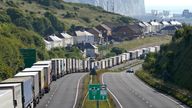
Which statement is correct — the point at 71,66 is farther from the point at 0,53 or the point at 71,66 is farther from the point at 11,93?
the point at 11,93

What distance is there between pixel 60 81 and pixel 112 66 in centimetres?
6582

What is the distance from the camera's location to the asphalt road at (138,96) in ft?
197

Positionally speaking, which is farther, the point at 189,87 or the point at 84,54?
the point at 84,54

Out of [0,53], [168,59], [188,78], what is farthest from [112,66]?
[188,78]

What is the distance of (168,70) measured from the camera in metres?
96.1

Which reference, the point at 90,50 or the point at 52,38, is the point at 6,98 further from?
the point at 90,50

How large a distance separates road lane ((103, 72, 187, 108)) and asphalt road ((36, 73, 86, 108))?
537 centimetres

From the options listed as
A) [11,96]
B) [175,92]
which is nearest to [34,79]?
[11,96]

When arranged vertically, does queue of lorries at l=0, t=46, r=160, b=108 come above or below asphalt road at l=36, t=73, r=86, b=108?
above

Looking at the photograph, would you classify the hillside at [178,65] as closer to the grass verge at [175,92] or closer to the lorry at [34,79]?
the grass verge at [175,92]

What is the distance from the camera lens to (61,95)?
71.1m

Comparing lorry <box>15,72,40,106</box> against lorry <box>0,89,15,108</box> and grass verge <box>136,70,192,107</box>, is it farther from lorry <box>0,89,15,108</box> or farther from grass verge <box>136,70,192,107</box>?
lorry <box>0,89,15,108</box>

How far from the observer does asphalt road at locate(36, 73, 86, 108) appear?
198ft

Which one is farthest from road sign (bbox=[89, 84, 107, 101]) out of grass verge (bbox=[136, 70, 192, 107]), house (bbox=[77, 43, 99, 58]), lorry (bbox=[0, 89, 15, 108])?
house (bbox=[77, 43, 99, 58])
